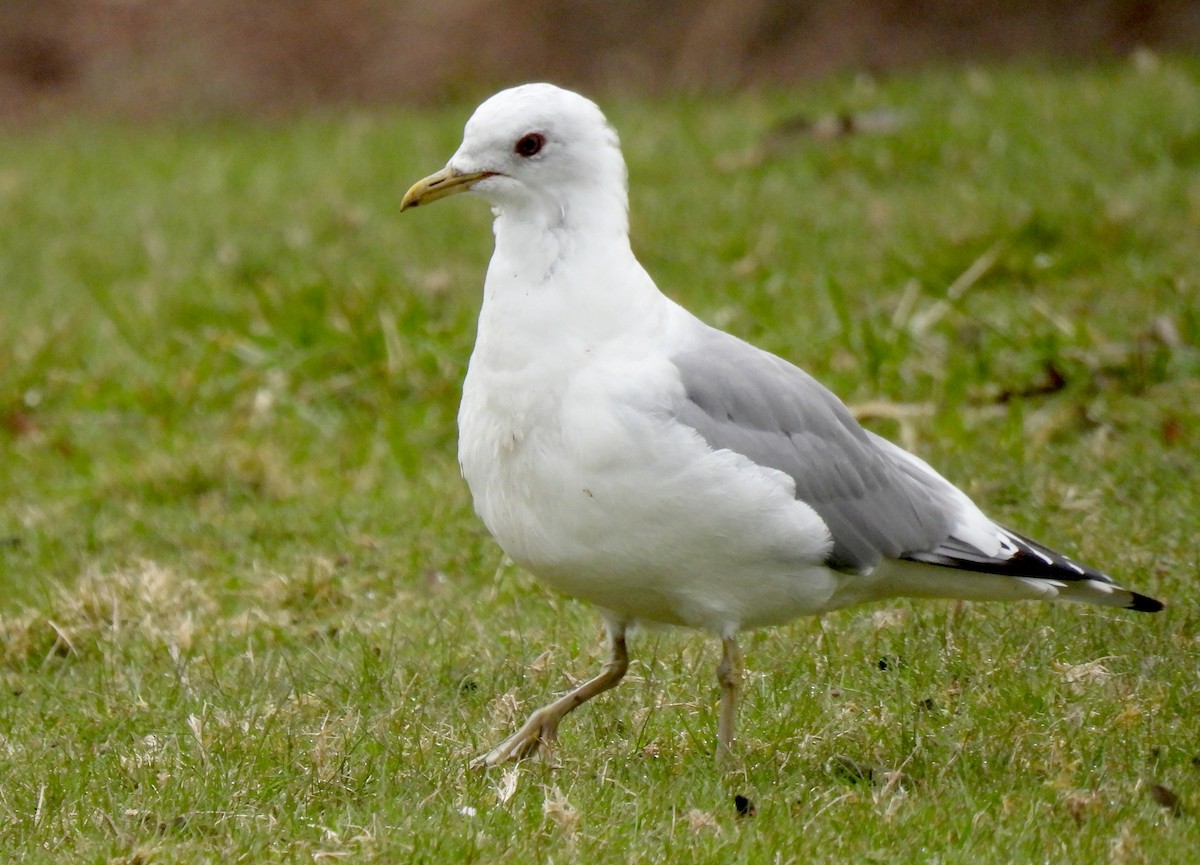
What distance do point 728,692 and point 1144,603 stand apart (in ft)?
3.61

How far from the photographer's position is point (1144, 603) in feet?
13.8

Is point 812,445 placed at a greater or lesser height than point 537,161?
lesser

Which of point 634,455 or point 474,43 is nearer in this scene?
point 634,455

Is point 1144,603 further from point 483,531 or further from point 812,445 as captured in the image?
point 483,531

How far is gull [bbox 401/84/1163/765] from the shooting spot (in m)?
3.66

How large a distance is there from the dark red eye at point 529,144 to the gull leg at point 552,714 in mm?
1091

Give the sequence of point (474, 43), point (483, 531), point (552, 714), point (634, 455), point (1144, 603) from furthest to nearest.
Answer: point (474, 43)
point (483, 531)
point (1144, 603)
point (552, 714)
point (634, 455)

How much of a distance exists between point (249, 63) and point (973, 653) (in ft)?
34.1

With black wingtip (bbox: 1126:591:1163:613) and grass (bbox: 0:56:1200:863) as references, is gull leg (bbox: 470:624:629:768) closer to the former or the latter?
grass (bbox: 0:56:1200:863)

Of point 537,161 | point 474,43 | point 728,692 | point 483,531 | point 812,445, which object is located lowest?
point 483,531

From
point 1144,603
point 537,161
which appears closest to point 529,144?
point 537,161

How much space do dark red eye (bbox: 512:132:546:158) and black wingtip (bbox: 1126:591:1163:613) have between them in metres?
1.74

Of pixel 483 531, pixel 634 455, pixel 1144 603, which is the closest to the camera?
pixel 634 455

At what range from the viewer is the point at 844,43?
1182 centimetres
